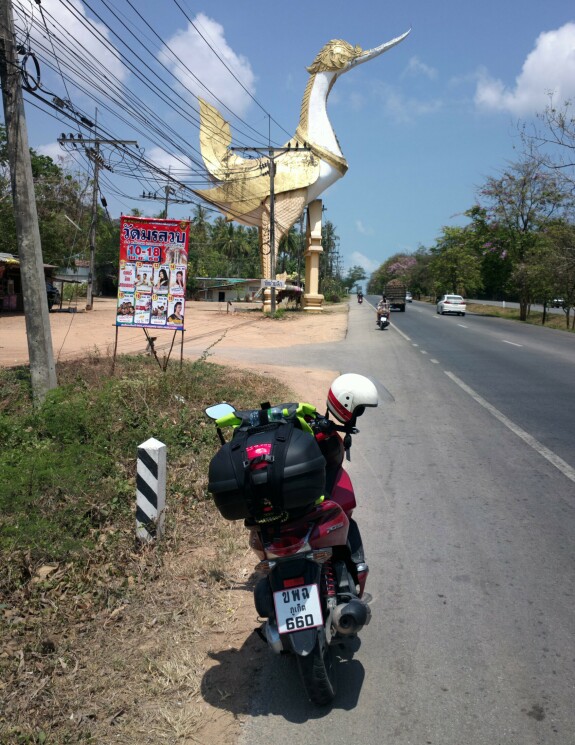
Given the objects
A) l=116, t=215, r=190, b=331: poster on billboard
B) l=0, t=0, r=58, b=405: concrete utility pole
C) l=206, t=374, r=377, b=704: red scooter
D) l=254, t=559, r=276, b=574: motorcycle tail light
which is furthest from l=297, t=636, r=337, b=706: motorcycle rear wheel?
l=116, t=215, r=190, b=331: poster on billboard

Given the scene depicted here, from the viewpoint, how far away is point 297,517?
110 inches

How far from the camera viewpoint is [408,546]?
4.69m

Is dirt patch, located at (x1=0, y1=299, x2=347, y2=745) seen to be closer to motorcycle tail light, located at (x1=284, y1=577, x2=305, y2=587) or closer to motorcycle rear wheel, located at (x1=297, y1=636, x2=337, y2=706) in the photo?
motorcycle rear wheel, located at (x1=297, y1=636, x2=337, y2=706)

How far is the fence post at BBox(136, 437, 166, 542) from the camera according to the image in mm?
4602

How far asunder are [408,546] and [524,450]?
316 centimetres

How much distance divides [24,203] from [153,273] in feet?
6.19

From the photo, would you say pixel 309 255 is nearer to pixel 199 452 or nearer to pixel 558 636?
pixel 199 452

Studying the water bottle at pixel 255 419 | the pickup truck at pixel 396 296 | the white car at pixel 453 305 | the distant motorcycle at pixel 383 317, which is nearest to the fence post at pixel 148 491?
the water bottle at pixel 255 419

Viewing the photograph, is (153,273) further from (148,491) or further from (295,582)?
(295,582)

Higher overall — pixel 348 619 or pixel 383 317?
pixel 348 619

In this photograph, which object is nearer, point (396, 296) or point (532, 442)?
point (532, 442)

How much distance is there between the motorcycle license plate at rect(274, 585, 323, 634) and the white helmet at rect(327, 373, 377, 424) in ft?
2.78

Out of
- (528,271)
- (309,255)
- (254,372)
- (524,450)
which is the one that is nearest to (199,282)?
(309,255)

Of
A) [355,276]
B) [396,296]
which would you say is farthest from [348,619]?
[355,276]
